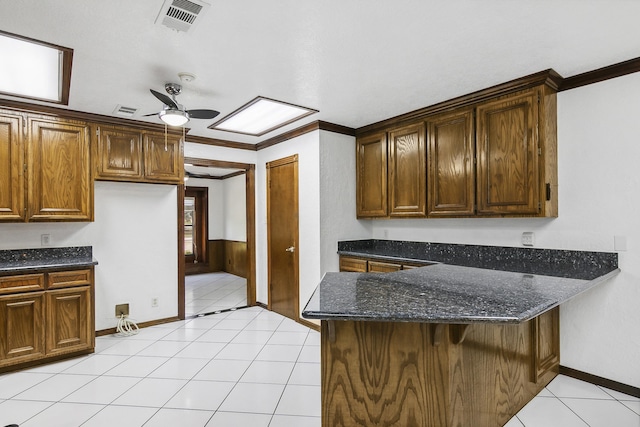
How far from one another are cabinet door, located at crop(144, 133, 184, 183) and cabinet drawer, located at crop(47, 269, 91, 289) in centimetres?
125

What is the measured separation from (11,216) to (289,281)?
2.91 meters

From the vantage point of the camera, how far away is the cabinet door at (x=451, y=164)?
10.4 feet

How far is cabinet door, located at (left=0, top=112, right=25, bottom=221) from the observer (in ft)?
10.3

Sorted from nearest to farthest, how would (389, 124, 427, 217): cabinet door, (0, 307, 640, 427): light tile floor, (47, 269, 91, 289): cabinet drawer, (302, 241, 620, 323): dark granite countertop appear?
1. (302, 241, 620, 323): dark granite countertop
2. (0, 307, 640, 427): light tile floor
3. (47, 269, 91, 289): cabinet drawer
4. (389, 124, 427, 217): cabinet door

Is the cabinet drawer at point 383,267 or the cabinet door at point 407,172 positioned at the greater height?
the cabinet door at point 407,172

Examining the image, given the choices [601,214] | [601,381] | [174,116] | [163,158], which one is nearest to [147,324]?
[163,158]

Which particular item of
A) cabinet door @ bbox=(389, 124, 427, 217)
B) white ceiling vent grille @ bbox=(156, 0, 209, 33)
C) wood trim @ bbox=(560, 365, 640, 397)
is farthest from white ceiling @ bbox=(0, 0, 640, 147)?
wood trim @ bbox=(560, 365, 640, 397)

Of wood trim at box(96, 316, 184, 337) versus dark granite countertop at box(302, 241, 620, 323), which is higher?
dark granite countertop at box(302, 241, 620, 323)

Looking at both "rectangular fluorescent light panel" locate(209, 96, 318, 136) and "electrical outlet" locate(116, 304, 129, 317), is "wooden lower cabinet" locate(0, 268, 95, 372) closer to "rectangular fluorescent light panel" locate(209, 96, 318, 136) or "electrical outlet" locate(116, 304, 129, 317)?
"electrical outlet" locate(116, 304, 129, 317)

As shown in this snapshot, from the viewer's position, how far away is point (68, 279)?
3.17 metres

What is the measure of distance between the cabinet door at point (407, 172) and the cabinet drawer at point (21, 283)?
11.5ft

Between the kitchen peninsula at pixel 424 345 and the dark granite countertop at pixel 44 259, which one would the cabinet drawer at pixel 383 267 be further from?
the dark granite countertop at pixel 44 259

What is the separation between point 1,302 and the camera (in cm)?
286

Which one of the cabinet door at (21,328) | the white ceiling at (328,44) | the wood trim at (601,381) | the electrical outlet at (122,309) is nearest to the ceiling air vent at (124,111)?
the white ceiling at (328,44)
